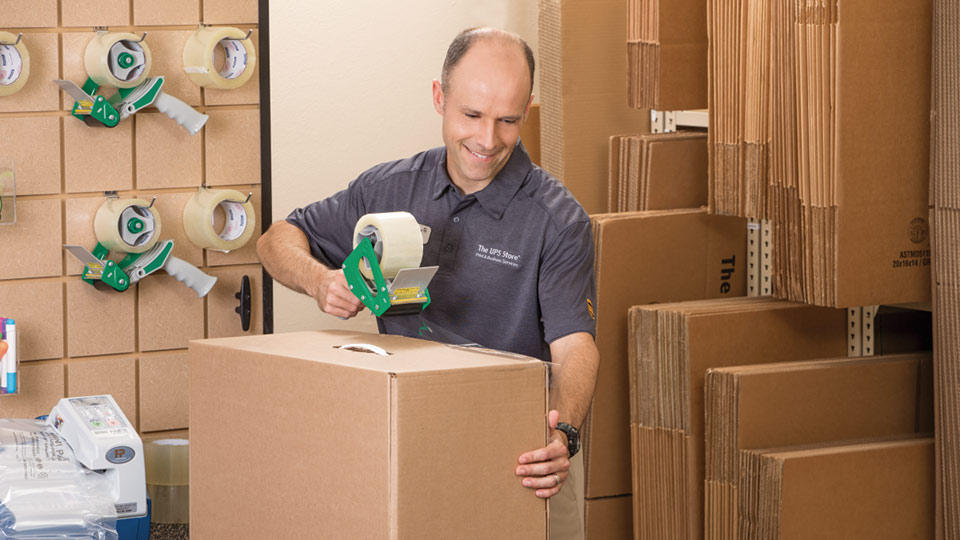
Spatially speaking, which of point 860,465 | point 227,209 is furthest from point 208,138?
point 860,465

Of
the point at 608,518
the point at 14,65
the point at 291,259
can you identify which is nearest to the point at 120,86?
the point at 14,65

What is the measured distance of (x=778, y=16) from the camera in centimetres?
242

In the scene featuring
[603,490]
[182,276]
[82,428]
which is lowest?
[603,490]

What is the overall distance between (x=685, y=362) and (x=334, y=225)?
2.95ft

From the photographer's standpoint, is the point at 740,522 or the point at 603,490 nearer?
the point at 740,522

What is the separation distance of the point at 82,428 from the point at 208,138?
1.25 m

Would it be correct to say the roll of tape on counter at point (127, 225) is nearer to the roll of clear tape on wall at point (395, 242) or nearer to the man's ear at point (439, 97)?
the man's ear at point (439, 97)

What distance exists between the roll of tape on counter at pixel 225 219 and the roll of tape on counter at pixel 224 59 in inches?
11.2

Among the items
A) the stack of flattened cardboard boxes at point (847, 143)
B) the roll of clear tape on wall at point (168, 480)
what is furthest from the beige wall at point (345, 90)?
the stack of flattened cardboard boxes at point (847, 143)

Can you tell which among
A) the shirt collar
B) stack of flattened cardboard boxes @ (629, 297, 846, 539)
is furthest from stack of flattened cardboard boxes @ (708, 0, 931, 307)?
the shirt collar

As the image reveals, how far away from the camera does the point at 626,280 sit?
9.08 ft

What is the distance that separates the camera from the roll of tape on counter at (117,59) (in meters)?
2.69

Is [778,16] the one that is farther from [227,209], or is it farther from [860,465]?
[227,209]

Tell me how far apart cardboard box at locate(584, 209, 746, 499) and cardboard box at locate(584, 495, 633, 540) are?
2 cm
